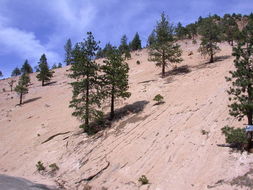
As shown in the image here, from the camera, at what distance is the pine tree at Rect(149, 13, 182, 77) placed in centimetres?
2878

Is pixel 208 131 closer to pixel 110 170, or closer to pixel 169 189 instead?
pixel 169 189

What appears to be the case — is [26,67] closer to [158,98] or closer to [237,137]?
[158,98]

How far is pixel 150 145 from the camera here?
15.3 meters

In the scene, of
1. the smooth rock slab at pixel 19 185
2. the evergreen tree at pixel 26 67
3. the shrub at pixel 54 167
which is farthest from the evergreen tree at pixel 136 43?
the smooth rock slab at pixel 19 185

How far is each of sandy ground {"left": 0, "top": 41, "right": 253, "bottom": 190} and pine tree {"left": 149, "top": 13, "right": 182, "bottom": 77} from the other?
7.71 ft

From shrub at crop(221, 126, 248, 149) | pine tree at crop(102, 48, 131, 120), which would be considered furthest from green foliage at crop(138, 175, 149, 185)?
pine tree at crop(102, 48, 131, 120)

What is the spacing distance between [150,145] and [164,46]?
1661 cm

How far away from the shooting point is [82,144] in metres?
18.8

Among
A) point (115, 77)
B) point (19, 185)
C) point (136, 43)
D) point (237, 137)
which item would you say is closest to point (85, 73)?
point (115, 77)

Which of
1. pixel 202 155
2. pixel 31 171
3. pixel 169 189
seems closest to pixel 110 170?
pixel 169 189

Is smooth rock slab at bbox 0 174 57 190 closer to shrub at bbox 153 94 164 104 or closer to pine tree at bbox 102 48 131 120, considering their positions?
pine tree at bbox 102 48 131 120

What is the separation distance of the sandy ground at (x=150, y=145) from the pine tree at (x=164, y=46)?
7.71ft

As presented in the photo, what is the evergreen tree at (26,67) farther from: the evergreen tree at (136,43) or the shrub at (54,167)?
the shrub at (54,167)

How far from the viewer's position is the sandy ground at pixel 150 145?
1148 cm
